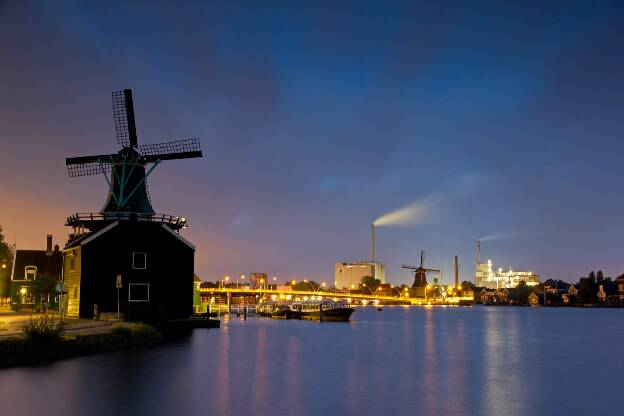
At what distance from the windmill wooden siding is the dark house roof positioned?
23.5m

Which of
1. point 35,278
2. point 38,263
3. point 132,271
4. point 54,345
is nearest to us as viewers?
A: point 54,345

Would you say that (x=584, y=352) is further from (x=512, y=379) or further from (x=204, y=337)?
(x=204, y=337)

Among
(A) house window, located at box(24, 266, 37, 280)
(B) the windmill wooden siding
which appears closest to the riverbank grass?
(B) the windmill wooden siding

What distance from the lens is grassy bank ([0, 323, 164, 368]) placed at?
34.4 m

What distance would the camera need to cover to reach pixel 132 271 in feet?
203

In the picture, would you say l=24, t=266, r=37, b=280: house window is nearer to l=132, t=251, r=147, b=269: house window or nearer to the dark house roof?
the dark house roof

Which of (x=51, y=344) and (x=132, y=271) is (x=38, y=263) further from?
(x=51, y=344)

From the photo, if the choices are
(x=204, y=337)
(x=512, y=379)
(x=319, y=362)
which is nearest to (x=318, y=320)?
(x=204, y=337)

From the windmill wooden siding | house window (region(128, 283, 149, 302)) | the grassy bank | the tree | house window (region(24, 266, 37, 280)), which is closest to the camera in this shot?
the grassy bank

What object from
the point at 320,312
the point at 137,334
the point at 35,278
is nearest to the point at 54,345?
the point at 137,334

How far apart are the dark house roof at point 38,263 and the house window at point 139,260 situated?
2807cm

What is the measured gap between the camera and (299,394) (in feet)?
106

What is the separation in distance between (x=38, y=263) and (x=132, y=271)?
3150 centimetres

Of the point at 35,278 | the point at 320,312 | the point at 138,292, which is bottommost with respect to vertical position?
the point at 320,312
